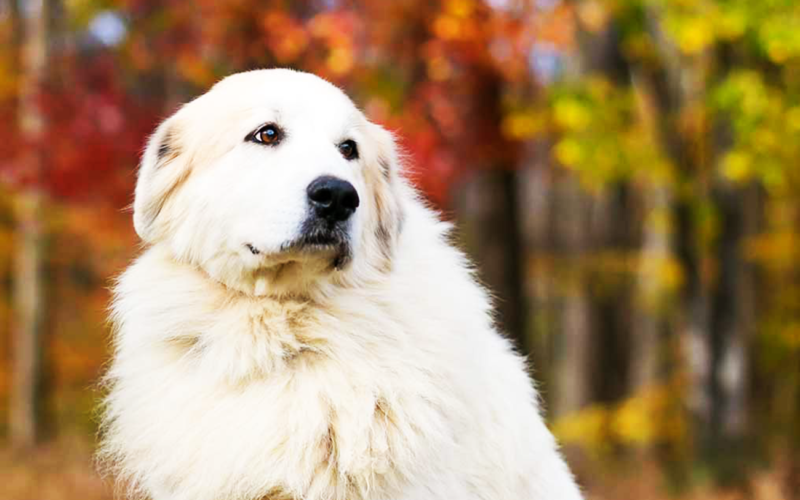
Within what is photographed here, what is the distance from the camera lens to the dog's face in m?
3.26

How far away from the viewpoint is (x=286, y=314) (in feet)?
11.2

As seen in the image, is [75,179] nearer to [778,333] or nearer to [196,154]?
[196,154]

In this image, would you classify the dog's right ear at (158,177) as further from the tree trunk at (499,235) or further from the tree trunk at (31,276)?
the tree trunk at (31,276)

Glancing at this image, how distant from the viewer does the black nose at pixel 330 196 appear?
320 centimetres

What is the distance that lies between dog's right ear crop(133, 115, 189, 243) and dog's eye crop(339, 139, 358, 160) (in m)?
0.58

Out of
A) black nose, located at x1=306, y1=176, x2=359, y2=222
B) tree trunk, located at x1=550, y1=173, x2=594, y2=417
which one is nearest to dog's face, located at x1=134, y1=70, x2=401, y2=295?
black nose, located at x1=306, y1=176, x2=359, y2=222

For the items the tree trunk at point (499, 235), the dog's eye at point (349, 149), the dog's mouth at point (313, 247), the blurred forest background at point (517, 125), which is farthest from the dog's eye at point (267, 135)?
the tree trunk at point (499, 235)

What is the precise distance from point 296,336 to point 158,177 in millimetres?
825

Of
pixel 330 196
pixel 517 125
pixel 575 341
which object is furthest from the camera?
pixel 575 341

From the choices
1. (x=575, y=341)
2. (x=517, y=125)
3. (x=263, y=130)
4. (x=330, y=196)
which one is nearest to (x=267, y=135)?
Answer: (x=263, y=130)

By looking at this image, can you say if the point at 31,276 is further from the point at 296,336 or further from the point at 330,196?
the point at 330,196

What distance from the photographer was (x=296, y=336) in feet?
11.1

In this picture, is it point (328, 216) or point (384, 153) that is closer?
point (328, 216)

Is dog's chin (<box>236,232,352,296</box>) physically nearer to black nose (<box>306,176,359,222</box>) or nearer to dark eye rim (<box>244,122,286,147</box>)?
black nose (<box>306,176,359,222</box>)
